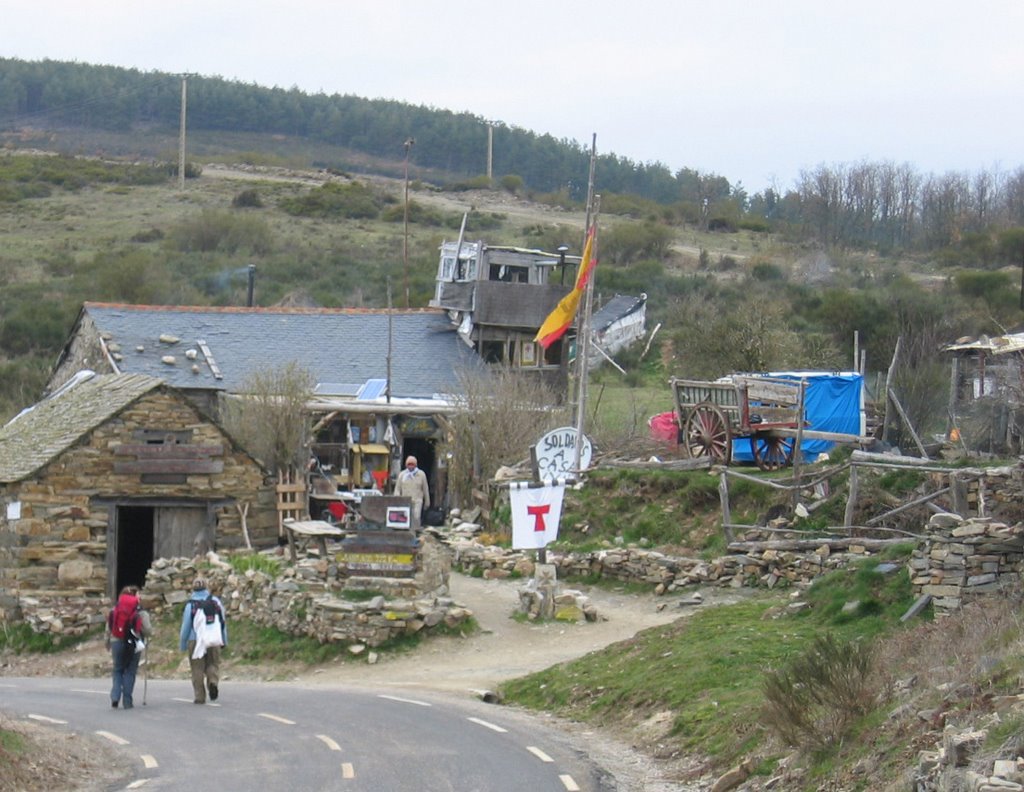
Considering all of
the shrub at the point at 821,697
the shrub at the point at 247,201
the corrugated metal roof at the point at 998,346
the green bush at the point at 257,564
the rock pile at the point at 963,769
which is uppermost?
the shrub at the point at 247,201

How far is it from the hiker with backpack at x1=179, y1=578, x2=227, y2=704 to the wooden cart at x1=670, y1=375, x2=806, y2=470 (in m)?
13.2

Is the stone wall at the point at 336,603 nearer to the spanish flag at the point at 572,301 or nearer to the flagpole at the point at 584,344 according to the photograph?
the flagpole at the point at 584,344

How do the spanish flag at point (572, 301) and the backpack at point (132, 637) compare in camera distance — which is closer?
the backpack at point (132, 637)

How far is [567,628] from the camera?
23344 millimetres

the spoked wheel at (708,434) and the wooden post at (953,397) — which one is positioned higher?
the wooden post at (953,397)

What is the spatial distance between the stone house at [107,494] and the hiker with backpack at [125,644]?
8202mm

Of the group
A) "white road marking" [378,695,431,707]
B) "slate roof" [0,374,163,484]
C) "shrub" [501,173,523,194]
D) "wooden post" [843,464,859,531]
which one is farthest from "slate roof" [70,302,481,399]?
"shrub" [501,173,523,194]

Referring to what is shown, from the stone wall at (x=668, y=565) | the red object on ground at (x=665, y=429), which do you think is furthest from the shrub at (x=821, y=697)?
the red object on ground at (x=665, y=429)

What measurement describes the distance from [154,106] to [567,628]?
12009 centimetres

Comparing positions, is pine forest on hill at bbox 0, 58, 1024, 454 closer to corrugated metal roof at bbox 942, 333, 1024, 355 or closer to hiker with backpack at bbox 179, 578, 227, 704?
corrugated metal roof at bbox 942, 333, 1024, 355

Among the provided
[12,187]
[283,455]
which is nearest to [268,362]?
[283,455]

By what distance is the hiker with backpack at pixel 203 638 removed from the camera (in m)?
18.2

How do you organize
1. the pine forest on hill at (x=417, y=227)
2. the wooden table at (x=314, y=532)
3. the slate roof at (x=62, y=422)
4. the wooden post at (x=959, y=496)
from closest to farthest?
the wooden post at (x=959, y=496) < the wooden table at (x=314, y=532) < the slate roof at (x=62, y=422) < the pine forest on hill at (x=417, y=227)

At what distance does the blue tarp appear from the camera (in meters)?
31.5
